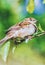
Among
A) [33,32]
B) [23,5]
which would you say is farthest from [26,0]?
[33,32]

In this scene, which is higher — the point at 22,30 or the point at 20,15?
the point at 20,15

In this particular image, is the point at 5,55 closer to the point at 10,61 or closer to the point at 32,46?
the point at 10,61

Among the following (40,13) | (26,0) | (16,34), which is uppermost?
(26,0)

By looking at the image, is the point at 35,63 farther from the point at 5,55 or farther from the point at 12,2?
the point at 12,2

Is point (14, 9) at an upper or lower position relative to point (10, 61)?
upper

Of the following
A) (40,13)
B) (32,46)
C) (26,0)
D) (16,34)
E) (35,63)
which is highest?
(26,0)
